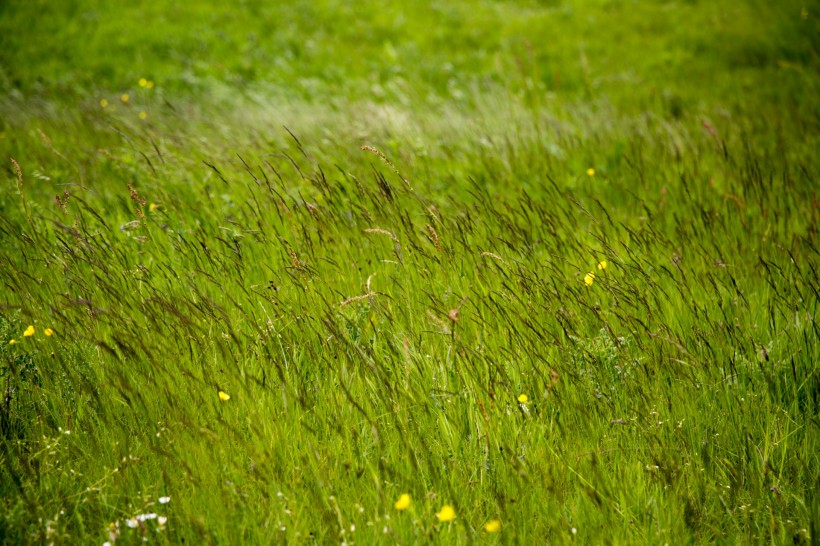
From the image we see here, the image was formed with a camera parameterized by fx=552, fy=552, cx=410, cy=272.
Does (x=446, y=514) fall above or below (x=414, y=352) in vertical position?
below

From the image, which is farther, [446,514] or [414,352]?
[414,352]

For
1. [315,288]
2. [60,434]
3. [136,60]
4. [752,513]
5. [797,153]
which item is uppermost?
[136,60]

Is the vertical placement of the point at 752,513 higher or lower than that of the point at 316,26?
lower

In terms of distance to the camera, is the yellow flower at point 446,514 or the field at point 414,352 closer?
the yellow flower at point 446,514

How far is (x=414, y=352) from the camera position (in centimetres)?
226

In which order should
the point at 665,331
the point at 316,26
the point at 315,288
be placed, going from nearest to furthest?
the point at 665,331 < the point at 315,288 < the point at 316,26

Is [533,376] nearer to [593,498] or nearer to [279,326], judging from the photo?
[593,498]

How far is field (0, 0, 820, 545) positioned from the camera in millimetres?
1779

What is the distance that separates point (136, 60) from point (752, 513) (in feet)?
35.7

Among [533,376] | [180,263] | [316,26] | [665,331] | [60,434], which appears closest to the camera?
[60,434]

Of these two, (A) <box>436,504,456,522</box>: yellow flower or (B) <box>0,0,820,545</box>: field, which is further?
(B) <box>0,0,820,545</box>: field

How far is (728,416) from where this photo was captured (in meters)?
2.09

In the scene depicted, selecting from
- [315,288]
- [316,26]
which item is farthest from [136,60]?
[315,288]

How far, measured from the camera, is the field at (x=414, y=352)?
1.78 m
